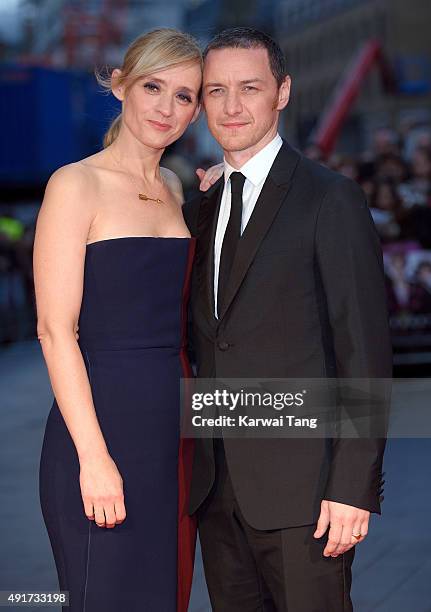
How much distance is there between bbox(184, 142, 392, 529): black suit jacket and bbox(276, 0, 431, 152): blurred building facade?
8.66 meters

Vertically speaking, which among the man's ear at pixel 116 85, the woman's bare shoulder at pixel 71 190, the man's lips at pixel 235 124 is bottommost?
the woman's bare shoulder at pixel 71 190

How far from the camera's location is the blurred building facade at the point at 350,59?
11.6 m

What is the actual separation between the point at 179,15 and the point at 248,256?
38.2ft

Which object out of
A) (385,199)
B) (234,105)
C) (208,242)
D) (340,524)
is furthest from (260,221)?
(385,199)

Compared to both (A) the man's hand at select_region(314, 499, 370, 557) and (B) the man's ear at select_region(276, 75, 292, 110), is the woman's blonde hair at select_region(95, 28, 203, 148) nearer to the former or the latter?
(B) the man's ear at select_region(276, 75, 292, 110)

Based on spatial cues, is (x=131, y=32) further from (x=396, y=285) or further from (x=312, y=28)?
(x=396, y=285)

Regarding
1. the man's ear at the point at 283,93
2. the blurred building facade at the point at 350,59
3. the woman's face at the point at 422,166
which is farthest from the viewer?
the blurred building facade at the point at 350,59

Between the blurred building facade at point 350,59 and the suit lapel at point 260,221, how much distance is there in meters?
8.60

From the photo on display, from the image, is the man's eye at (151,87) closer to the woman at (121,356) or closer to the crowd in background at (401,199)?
the woman at (121,356)

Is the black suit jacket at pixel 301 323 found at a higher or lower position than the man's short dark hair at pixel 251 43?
lower

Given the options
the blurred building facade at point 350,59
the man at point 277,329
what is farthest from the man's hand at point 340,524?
the blurred building facade at point 350,59

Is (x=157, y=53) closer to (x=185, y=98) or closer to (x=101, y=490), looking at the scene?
(x=185, y=98)

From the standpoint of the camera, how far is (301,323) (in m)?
2.57

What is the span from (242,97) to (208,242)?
1.25ft
